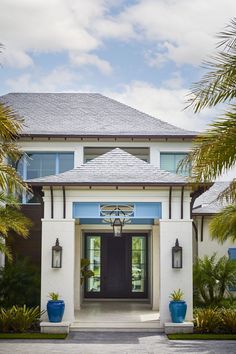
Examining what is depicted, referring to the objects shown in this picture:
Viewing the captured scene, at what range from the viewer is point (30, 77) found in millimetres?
19594

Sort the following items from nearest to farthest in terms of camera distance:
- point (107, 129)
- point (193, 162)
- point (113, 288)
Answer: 1. point (193, 162)
2. point (107, 129)
3. point (113, 288)

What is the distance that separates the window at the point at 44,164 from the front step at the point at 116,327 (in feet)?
25.2

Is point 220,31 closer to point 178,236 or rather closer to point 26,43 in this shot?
point 26,43

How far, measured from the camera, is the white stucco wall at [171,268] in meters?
19.4

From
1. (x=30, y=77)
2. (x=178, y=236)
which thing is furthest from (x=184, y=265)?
(x=30, y=77)

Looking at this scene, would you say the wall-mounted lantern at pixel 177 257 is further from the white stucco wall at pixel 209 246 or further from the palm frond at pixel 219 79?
the palm frond at pixel 219 79

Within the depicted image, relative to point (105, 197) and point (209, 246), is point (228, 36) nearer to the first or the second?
point (105, 197)

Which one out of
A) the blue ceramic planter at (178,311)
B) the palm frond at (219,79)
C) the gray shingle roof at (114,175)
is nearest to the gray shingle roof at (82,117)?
the gray shingle roof at (114,175)

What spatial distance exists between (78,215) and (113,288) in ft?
28.3

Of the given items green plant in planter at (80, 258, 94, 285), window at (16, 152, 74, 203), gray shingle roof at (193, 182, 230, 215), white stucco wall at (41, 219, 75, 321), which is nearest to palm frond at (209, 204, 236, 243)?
gray shingle roof at (193, 182, 230, 215)

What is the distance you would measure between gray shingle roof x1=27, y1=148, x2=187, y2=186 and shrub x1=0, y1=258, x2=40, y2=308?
3671mm

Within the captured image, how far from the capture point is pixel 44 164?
83.5 ft

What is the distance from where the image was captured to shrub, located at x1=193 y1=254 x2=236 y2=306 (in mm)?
21469

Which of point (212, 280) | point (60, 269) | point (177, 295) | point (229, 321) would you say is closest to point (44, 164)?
point (60, 269)
